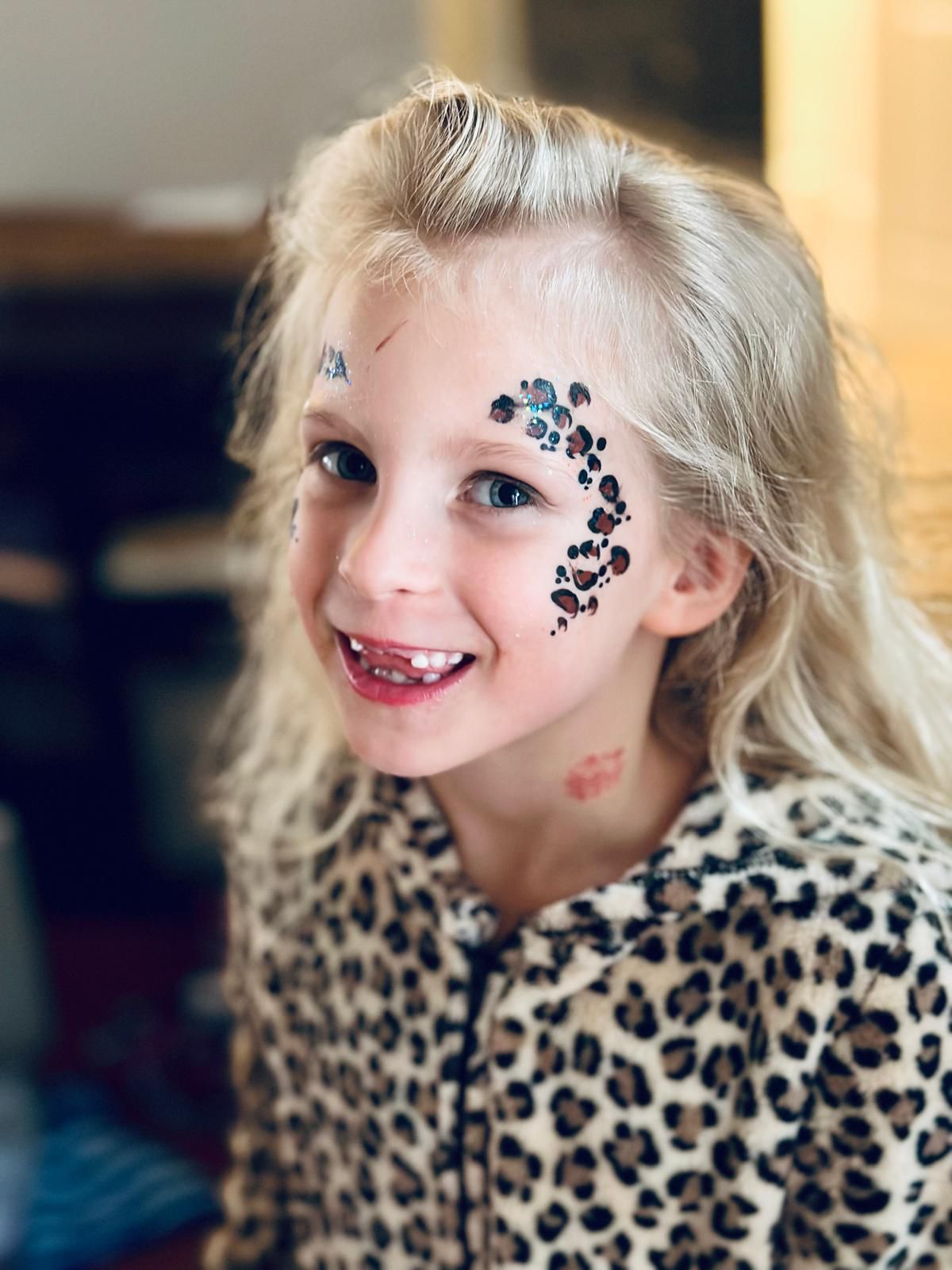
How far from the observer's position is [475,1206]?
96 cm

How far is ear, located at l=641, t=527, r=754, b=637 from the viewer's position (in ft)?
2.93

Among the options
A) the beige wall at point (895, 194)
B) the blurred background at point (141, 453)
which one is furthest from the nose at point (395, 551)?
the blurred background at point (141, 453)

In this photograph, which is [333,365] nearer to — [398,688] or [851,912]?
[398,688]

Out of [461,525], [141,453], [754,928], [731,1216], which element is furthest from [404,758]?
[141,453]

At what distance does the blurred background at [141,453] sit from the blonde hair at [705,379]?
552 mm

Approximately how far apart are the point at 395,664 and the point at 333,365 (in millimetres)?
188

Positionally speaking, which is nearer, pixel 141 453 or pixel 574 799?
pixel 574 799

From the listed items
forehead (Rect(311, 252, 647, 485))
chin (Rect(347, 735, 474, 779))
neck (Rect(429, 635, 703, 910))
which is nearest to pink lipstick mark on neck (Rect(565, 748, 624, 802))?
neck (Rect(429, 635, 703, 910))

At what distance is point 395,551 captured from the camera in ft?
2.54

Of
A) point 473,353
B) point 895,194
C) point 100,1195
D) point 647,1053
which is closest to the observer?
point 473,353

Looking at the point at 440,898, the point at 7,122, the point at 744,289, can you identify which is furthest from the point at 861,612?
the point at 7,122

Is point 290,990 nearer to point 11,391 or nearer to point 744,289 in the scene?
point 744,289

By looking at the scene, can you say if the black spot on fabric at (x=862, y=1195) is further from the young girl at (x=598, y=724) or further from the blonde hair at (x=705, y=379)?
the blonde hair at (x=705, y=379)

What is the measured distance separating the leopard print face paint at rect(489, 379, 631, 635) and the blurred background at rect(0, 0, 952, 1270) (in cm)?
69
